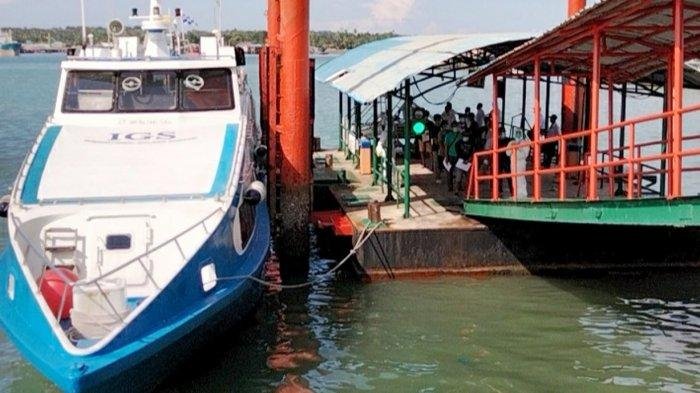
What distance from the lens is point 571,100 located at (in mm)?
21453

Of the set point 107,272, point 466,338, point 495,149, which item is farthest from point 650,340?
point 107,272

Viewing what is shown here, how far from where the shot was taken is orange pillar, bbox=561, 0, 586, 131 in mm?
21109

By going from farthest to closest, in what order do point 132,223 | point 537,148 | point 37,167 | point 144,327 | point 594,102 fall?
point 537,148
point 37,167
point 594,102
point 132,223
point 144,327

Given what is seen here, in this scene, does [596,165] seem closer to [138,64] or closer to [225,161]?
[225,161]

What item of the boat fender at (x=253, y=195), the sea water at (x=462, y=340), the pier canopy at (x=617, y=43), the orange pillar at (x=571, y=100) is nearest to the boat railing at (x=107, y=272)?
the boat fender at (x=253, y=195)

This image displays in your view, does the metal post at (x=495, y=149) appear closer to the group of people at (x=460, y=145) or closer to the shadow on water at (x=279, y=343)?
the group of people at (x=460, y=145)

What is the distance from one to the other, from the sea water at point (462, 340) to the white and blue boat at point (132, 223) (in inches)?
30.7

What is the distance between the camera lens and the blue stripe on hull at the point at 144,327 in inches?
339

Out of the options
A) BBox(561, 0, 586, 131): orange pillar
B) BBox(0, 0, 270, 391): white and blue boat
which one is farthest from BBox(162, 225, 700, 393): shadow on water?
BBox(561, 0, 586, 131): orange pillar

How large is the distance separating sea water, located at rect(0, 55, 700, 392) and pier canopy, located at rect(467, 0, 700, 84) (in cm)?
367

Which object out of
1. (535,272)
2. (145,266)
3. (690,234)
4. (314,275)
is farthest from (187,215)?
(690,234)

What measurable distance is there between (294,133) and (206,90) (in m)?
Answer: 1.74

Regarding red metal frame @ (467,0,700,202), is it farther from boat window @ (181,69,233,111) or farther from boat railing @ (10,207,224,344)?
boat railing @ (10,207,224,344)

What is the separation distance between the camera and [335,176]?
2028cm
